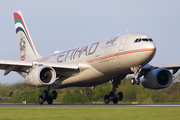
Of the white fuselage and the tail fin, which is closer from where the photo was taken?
the white fuselage

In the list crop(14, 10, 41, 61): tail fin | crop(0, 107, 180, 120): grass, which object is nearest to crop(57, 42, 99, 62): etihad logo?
crop(14, 10, 41, 61): tail fin

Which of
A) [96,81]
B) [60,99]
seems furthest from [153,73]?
[60,99]

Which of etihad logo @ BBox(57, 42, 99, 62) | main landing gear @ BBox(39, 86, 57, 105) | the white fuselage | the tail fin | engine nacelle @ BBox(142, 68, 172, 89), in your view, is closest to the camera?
the white fuselage

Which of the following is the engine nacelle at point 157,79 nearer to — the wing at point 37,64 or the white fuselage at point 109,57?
the white fuselage at point 109,57

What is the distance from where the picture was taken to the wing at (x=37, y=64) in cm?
2275

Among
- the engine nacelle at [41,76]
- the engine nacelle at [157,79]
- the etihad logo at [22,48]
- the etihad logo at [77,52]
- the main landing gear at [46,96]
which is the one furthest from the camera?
the etihad logo at [22,48]

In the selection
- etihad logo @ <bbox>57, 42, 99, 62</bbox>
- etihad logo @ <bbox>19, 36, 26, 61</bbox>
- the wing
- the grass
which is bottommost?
the grass

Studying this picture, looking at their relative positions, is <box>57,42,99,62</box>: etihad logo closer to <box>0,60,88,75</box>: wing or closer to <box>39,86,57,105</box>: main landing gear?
<box>0,60,88,75</box>: wing

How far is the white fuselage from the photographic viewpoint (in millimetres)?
20219

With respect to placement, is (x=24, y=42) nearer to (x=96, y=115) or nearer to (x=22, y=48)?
(x=22, y=48)

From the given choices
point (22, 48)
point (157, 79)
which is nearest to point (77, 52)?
point (157, 79)

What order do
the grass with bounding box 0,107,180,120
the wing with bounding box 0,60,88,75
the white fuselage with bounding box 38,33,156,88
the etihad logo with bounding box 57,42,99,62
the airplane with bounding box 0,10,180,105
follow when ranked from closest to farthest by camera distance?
the grass with bounding box 0,107,180,120 < the white fuselage with bounding box 38,33,156,88 < the airplane with bounding box 0,10,180,105 < the wing with bounding box 0,60,88,75 < the etihad logo with bounding box 57,42,99,62

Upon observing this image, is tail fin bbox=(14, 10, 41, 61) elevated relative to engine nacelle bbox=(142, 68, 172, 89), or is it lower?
elevated

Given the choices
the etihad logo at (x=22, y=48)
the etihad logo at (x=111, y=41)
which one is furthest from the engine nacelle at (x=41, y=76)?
the etihad logo at (x=22, y=48)
